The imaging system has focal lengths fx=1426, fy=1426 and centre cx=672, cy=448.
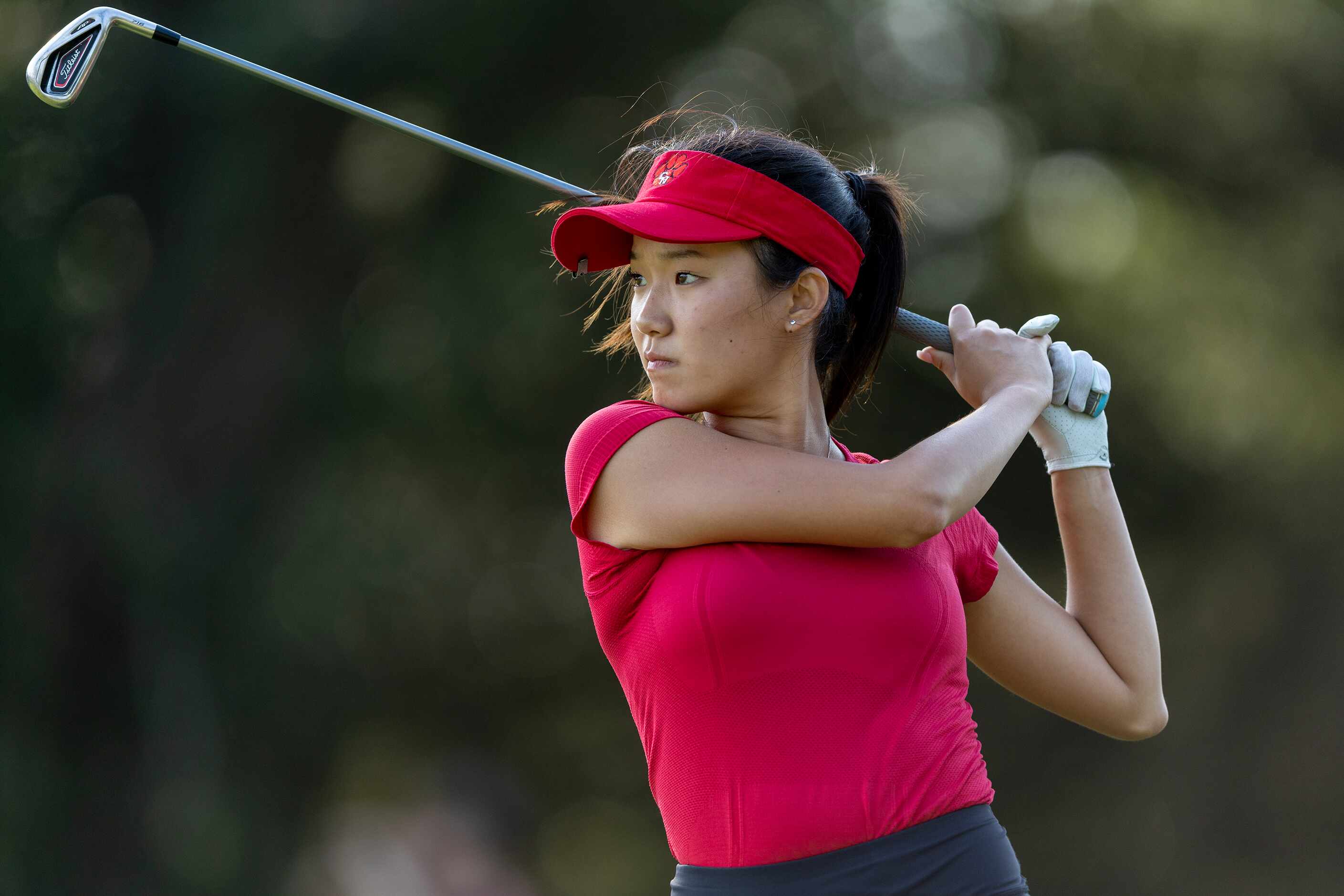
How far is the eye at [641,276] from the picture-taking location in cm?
155

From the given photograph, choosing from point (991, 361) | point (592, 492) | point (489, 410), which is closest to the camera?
point (592, 492)

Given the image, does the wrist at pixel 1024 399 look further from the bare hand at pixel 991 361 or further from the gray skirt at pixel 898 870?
the gray skirt at pixel 898 870

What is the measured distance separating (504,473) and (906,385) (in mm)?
1678

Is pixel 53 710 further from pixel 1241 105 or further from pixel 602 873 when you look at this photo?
pixel 1241 105

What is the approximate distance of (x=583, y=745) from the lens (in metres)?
5.99

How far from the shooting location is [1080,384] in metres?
1.86

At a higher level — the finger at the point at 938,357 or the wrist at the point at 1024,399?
the finger at the point at 938,357

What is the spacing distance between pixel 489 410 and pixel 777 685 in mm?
4469

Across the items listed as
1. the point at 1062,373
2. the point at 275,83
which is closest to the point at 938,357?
the point at 1062,373

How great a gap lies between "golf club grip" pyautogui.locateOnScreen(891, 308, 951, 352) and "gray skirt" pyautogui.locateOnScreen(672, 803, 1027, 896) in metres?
0.61

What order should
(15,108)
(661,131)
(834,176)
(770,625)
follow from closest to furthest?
(770,625)
(834,176)
(661,131)
(15,108)

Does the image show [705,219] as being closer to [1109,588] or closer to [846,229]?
[846,229]

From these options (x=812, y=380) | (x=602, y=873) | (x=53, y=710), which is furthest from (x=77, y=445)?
(x=812, y=380)

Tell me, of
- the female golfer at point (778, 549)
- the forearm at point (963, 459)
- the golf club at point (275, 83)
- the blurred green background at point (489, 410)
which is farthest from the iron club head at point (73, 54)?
the blurred green background at point (489, 410)
